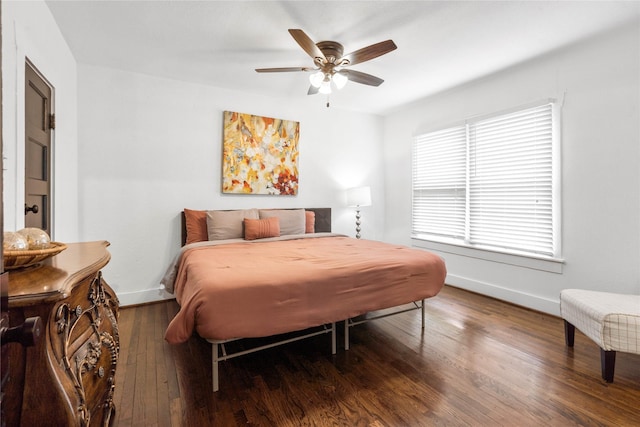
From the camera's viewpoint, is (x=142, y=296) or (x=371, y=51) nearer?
(x=371, y=51)

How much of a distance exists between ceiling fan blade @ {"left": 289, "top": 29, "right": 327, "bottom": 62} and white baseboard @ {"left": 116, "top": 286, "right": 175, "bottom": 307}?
9.46ft

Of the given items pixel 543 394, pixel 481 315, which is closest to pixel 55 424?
pixel 543 394

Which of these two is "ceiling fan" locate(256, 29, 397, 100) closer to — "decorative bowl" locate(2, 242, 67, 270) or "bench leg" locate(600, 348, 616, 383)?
"decorative bowl" locate(2, 242, 67, 270)

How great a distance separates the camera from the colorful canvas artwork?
12.1 feet

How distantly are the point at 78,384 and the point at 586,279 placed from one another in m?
3.63

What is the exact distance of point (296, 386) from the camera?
72.8 inches

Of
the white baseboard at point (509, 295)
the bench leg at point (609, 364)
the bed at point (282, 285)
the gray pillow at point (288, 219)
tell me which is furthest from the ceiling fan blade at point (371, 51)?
the white baseboard at point (509, 295)

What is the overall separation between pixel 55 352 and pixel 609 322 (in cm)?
276

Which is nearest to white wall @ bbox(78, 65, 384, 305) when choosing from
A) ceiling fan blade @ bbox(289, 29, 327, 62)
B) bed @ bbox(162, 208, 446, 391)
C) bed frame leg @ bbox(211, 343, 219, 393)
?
bed @ bbox(162, 208, 446, 391)

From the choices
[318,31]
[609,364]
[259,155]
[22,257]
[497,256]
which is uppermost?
[318,31]

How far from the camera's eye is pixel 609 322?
6.07 ft

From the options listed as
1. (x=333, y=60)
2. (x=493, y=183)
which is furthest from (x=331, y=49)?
(x=493, y=183)

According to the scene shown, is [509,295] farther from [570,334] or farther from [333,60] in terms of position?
[333,60]

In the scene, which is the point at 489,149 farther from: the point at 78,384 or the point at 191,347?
the point at 78,384
